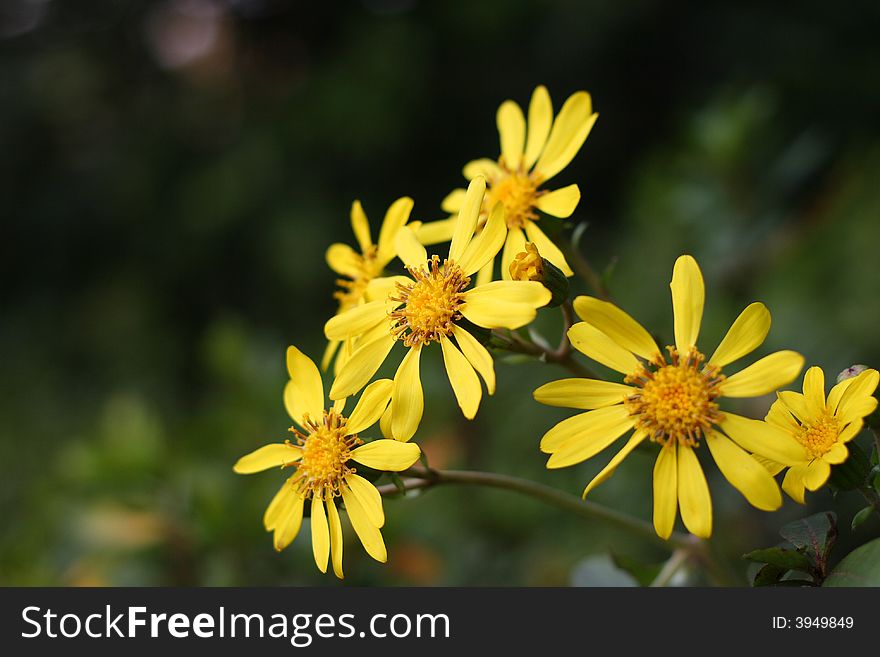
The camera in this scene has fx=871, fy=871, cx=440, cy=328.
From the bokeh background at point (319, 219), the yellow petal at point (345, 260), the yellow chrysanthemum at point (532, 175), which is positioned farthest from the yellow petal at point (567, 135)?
the bokeh background at point (319, 219)

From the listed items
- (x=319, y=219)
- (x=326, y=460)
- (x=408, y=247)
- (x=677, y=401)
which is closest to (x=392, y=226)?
(x=408, y=247)

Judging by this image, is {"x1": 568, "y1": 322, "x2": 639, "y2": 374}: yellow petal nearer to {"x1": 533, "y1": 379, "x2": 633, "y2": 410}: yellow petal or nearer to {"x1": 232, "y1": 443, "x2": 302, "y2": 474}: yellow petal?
{"x1": 533, "y1": 379, "x2": 633, "y2": 410}: yellow petal

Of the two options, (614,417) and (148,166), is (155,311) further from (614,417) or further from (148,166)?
(614,417)

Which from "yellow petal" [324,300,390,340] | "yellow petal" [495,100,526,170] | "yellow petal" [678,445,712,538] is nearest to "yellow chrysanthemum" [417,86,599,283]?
"yellow petal" [495,100,526,170]

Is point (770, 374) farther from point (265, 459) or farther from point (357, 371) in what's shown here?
point (265, 459)

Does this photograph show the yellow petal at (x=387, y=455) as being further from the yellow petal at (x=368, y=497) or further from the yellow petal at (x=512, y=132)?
the yellow petal at (x=512, y=132)

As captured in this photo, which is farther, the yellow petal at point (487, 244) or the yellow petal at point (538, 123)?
the yellow petal at point (538, 123)
